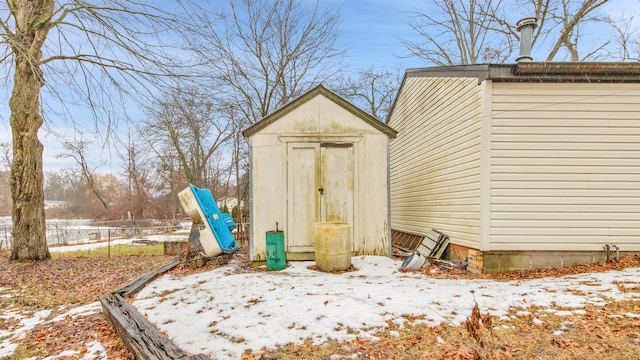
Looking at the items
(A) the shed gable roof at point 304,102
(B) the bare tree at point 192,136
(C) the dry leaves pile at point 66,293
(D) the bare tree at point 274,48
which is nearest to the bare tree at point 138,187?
(B) the bare tree at point 192,136

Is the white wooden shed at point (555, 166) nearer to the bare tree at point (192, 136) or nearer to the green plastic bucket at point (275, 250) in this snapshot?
the green plastic bucket at point (275, 250)

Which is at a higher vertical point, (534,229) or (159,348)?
(534,229)

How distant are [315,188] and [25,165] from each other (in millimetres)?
7581

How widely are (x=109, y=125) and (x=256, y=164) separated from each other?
3556mm

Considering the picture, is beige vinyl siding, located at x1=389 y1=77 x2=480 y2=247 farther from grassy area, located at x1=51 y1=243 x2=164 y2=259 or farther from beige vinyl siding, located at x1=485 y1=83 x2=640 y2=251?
grassy area, located at x1=51 y1=243 x2=164 y2=259

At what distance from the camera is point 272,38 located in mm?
16594

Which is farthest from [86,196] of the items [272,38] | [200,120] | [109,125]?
[109,125]

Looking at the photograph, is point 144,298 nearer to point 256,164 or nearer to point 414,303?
point 256,164

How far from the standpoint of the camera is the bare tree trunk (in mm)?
7914

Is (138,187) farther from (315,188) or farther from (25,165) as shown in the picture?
(315,188)

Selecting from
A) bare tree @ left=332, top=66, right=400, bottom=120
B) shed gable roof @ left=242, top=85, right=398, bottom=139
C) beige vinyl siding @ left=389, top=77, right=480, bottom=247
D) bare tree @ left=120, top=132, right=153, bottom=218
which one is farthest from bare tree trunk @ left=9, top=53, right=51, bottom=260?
bare tree @ left=120, top=132, right=153, bottom=218

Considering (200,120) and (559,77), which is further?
(200,120)

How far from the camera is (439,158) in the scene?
302 inches

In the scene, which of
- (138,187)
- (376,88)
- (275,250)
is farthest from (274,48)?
(138,187)
